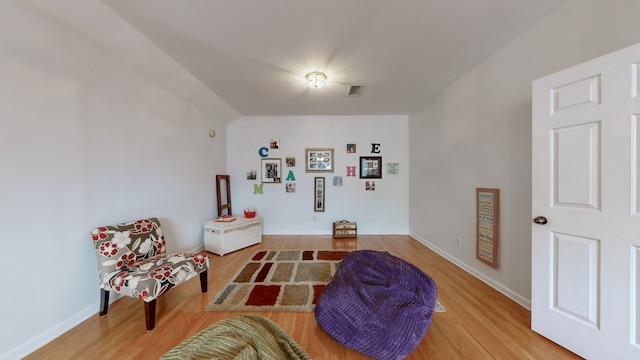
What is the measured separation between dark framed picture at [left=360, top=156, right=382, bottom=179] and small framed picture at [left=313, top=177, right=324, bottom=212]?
87 cm

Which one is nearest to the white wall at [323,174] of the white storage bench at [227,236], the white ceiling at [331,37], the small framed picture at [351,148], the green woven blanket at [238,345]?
the small framed picture at [351,148]

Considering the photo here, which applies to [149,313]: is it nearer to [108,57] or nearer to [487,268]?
[108,57]

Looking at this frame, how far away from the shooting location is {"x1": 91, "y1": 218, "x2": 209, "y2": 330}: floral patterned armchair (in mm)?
1605

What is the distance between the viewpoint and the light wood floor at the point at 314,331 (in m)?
1.43

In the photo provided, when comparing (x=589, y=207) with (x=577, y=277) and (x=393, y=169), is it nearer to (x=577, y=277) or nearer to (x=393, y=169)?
(x=577, y=277)

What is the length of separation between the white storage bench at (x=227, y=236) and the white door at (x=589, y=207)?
355 centimetres

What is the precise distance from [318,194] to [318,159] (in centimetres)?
73

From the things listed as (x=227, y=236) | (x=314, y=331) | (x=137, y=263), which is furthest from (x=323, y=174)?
(x=137, y=263)

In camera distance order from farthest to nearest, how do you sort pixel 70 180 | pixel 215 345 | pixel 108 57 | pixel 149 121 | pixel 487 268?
pixel 149 121
pixel 487 268
pixel 108 57
pixel 70 180
pixel 215 345

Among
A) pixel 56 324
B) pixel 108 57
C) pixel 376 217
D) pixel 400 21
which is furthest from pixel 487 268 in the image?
pixel 108 57

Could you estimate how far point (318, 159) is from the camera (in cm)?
431

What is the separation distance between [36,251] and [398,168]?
4673mm

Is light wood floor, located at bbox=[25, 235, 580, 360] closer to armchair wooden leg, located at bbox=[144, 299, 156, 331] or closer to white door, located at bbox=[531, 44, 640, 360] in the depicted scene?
armchair wooden leg, located at bbox=[144, 299, 156, 331]

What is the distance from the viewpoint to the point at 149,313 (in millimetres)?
1619
